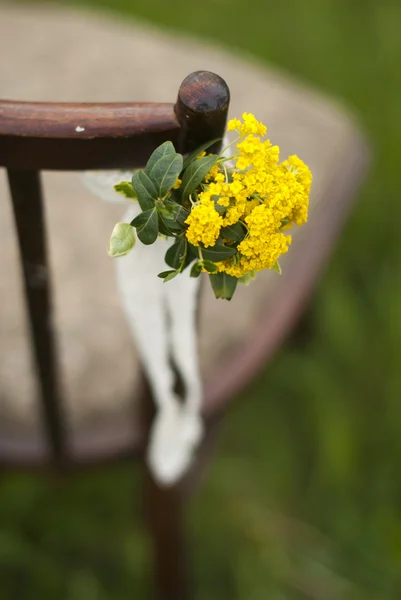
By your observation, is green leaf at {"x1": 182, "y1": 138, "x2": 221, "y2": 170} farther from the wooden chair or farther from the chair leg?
the chair leg

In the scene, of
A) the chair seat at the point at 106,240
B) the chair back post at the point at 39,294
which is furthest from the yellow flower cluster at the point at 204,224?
the chair seat at the point at 106,240

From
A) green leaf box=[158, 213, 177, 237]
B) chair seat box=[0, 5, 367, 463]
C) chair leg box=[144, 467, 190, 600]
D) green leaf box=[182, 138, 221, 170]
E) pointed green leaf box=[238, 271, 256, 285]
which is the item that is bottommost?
chair leg box=[144, 467, 190, 600]

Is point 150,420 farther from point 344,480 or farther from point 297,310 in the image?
point 344,480

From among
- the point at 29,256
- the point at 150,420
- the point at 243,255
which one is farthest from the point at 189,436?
the point at 243,255

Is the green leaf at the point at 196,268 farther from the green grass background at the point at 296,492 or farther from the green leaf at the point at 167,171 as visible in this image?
the green grass background at the point at 296,492

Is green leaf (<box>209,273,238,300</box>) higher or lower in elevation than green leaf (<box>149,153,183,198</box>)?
lower

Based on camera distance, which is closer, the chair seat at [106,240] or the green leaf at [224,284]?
the green leaf at [224,284]

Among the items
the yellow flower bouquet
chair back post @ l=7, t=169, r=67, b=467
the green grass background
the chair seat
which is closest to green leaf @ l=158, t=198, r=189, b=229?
the yellow flower bouquet
